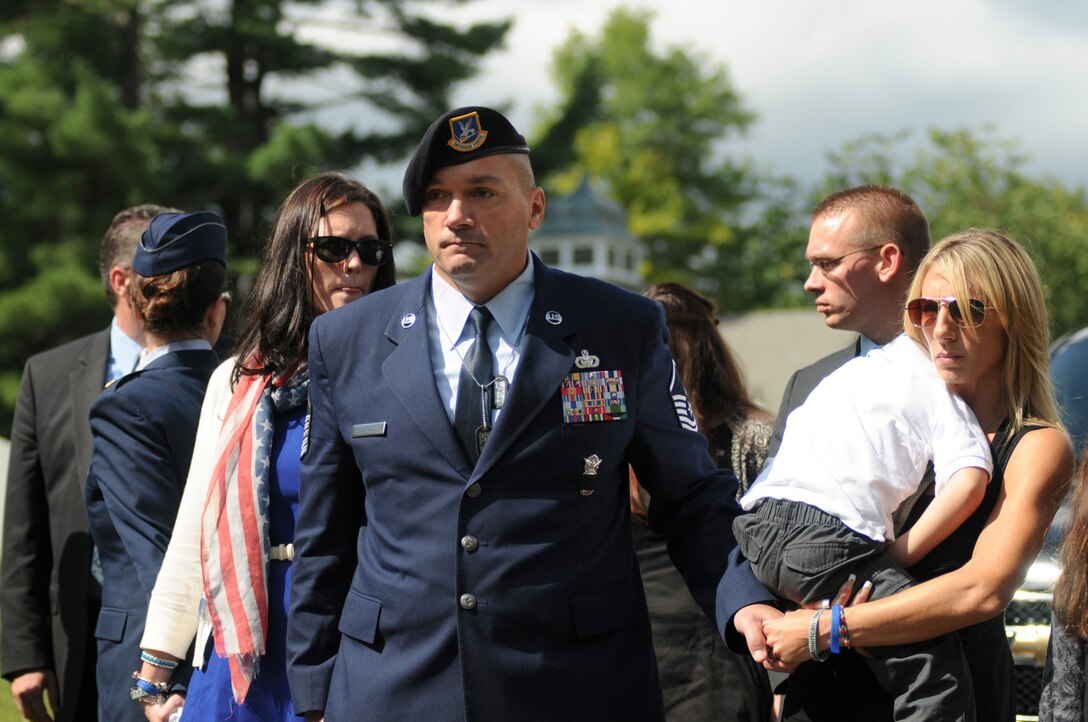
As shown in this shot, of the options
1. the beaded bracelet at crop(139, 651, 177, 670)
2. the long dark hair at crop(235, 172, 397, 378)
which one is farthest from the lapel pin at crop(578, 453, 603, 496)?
the beaded bracelet at crop(139, 651, 177, 670)

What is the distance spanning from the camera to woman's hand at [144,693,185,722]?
3.43 m

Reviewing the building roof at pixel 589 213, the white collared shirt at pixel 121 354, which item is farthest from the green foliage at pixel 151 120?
the building roof at pixel 589 213

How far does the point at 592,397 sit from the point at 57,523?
9.07 feet

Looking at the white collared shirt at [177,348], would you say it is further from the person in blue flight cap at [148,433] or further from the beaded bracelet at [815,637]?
the beaded bracelet at [815,637]

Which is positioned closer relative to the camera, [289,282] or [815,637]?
[815,637]

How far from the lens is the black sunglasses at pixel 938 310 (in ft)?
9.77

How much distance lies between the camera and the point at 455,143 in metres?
2.97

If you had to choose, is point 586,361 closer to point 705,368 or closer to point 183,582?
Answer: point 183,582

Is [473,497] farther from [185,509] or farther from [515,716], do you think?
[185,509]

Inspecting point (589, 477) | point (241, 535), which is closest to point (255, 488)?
point (241, 535)

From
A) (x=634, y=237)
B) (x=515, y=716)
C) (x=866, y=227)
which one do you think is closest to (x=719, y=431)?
(x=866, y=227)

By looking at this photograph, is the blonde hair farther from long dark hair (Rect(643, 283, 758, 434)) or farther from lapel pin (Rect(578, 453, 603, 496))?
long dark hair (Rect(643, 283, 758, 434))

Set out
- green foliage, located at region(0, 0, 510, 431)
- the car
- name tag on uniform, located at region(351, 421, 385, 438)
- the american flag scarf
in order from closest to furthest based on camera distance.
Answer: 1. name tag on uniform, located at region(351, 421, 385, 438)
2. the american flag scarf
3. the car
4. green foliage, located at region(0, 0, 510, 431)

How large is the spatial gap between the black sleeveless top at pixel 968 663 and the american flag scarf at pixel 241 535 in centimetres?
138
